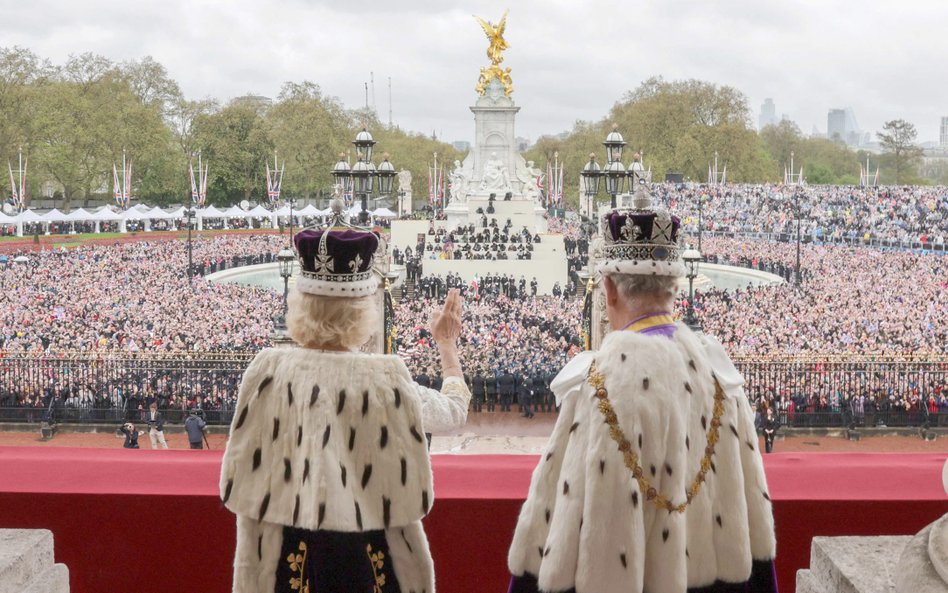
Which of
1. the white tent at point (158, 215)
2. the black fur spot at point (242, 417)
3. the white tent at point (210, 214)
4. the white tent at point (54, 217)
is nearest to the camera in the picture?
the black fur spot at point (242, 417)

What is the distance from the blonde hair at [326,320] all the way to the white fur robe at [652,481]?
75 centimetres

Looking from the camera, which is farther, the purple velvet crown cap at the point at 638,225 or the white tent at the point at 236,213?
the white tent at the point at 236,213

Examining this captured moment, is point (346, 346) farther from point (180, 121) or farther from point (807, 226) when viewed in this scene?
point (180, 121)

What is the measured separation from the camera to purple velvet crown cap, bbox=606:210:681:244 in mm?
3297

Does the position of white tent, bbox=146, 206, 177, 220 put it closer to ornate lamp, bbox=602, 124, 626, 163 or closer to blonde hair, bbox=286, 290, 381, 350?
ornate lamp, bbox=602, 124, 626, 163

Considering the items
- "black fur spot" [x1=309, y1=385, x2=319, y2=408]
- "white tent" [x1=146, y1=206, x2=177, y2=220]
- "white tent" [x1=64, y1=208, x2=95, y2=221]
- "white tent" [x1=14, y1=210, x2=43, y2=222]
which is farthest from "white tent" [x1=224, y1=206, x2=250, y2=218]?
"black fur spot" [x1=309, y1=385, x2=319, y2=408]

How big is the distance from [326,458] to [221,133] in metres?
77.7

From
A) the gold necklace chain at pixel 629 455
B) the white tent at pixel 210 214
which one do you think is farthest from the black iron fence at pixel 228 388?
the white tent at pixel 210 214

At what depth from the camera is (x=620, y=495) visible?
9.80 ft

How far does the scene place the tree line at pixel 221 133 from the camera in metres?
67.1

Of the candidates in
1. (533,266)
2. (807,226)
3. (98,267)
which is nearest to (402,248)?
(533,266)

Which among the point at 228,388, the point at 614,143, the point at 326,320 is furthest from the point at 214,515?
the point at 228,388

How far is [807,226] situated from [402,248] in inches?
1143

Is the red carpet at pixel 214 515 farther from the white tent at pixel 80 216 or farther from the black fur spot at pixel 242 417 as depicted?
the white tent at pixel 80 216
